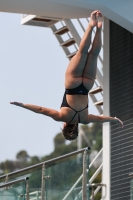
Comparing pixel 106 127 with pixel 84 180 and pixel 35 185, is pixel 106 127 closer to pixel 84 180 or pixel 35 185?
pixel 84 180

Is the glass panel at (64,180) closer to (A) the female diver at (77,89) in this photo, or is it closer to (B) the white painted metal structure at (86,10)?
(A) the female diver at (77,89)

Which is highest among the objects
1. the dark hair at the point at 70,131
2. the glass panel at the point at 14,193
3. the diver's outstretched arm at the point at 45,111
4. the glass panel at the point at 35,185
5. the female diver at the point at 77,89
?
the female diver at the point at 77,89

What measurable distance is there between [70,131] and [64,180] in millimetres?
1596

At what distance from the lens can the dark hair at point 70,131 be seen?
903 centimetres

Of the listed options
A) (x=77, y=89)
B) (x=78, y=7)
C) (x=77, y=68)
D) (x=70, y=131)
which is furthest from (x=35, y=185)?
(x=78, y=7)

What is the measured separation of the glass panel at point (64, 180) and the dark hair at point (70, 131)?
139 cm

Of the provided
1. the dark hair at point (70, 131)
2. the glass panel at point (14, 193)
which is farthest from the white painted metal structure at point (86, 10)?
the glass panel at point (14, 193)

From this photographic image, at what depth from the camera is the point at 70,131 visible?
29.8 feet

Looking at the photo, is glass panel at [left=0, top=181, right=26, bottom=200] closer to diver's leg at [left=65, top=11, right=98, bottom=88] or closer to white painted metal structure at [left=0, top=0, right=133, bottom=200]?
diver's leg at [left=65, top=11, right=98, bottom=88]

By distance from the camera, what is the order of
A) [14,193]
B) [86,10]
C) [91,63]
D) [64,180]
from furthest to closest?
[86,10]
[64,180]
[14,193]
[91,63]

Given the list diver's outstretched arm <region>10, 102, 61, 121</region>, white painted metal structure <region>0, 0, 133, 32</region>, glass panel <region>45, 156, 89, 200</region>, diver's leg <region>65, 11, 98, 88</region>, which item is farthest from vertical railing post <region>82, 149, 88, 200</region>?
white painted metal structure <region>0, 0, 133, 32</region>

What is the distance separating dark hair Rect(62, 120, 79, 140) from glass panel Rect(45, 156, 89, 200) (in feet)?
4.57

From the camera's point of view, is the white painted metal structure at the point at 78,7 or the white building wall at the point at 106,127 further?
the white building wall at the point at 106,127

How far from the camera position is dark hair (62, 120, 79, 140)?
9031 mm
